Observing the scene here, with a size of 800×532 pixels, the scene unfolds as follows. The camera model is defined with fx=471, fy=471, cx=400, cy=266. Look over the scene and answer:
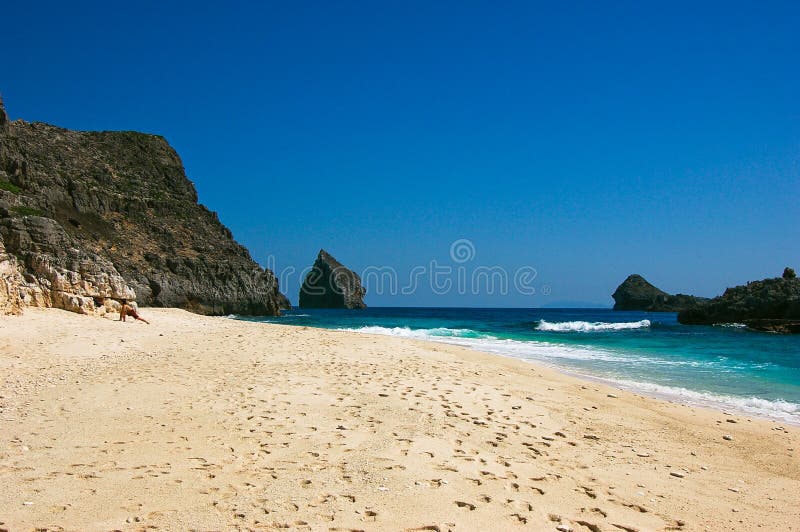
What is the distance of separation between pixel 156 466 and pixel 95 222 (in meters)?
49.1

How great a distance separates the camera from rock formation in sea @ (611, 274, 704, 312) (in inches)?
4551

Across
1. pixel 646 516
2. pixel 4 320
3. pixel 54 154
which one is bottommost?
pixel 646 516

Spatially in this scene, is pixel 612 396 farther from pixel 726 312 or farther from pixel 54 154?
pixel 54 154

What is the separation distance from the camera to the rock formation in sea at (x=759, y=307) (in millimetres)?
41781

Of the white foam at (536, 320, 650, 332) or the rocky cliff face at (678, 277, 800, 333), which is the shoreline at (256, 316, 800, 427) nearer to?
the white foam at (536, 320, 650, 332)

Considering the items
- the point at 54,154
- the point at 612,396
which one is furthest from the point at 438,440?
the point at 54,154

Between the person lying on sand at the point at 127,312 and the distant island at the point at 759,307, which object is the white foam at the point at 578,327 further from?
→ the person lying on sand at the point at 127,312

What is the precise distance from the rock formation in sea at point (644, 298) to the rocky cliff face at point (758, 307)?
66297mm

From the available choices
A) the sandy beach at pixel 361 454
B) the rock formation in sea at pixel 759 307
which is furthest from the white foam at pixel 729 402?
the rock formation in sea at pixel 759 307

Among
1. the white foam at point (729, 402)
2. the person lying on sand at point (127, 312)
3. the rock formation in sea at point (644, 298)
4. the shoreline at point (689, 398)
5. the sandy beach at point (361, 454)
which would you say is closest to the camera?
the sandy beach at point (361, 454)

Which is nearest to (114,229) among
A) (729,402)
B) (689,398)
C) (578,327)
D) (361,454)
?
(578,327)

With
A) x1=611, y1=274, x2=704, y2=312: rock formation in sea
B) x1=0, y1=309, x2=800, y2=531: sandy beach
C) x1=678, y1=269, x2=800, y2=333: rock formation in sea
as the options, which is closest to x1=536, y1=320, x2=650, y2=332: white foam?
x1=678, y1=269, x2=800, y2=333: rock formation in sea

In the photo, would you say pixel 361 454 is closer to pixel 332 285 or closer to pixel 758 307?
pixel 758 307

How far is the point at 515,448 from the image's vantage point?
6051mm
